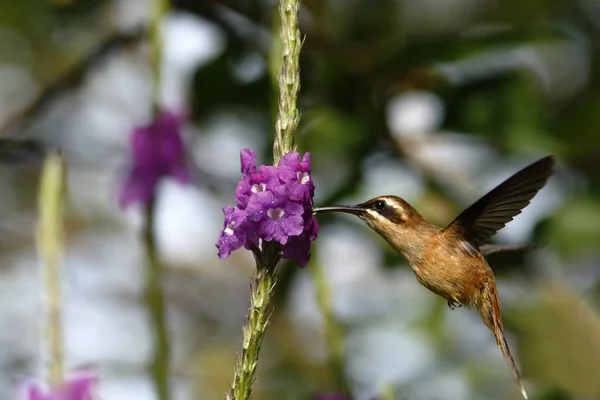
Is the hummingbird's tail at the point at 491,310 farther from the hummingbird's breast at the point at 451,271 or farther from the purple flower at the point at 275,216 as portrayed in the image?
the purple flower at the point at 275,216

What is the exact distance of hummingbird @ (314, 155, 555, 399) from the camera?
5.53 feet

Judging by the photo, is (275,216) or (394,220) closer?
(275,216)

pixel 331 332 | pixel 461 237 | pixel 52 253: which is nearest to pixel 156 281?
pixel 52 253

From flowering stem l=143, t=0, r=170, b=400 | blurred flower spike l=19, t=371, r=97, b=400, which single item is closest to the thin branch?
flowering stem l=143, t=0, r=170, b=400

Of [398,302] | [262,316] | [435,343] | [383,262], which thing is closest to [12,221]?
[398,302]

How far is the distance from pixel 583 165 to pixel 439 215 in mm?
430

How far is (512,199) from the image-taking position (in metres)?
1.76

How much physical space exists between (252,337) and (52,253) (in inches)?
23.3

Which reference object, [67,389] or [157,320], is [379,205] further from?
[67,389]

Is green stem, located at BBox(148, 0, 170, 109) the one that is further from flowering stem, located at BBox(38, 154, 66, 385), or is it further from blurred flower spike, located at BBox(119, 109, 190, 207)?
blurred flower spike, located at BBox(119, 109, 190, 207)

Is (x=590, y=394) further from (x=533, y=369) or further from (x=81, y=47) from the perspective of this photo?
(x=81, y=47)

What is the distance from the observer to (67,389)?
1.58m

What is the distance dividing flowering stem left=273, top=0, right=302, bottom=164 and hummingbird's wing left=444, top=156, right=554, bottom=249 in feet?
1.92

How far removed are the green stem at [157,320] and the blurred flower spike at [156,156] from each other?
1.64ft
